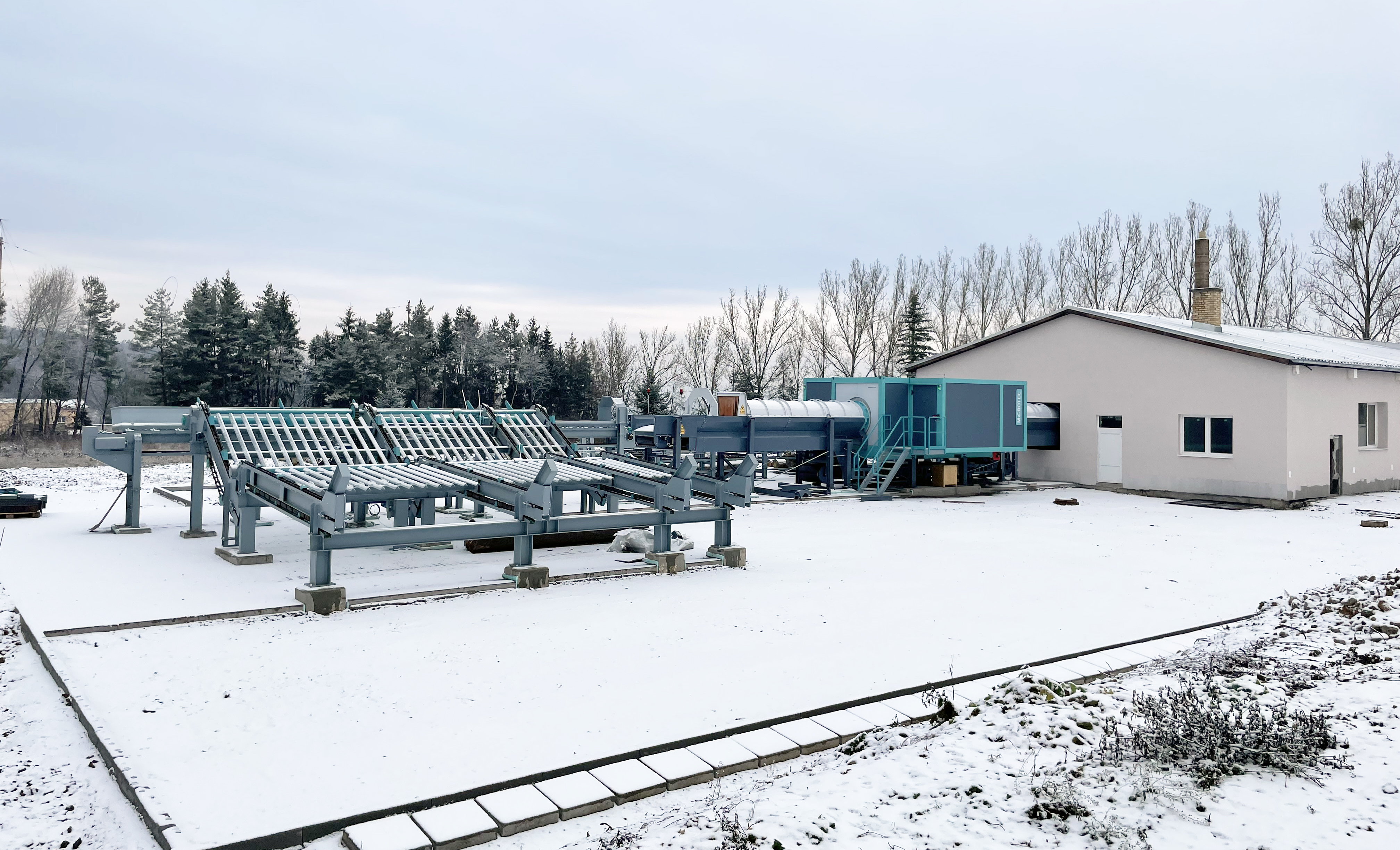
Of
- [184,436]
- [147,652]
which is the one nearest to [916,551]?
[147,652]

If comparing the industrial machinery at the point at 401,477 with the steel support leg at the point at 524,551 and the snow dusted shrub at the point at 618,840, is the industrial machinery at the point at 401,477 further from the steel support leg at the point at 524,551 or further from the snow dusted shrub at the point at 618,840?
the snow dusted shrub at the point at 618,840

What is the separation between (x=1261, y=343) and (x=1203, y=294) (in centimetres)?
480

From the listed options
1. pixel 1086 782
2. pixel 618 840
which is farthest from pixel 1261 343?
pixel 618 840

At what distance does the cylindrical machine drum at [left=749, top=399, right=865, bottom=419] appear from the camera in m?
20.4

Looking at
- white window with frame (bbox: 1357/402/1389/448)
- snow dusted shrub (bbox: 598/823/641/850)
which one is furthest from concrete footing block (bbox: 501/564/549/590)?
white window with frame (bbox: 1357/402/1389/448)

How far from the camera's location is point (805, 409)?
824 inches

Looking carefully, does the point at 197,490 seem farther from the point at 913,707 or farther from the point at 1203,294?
the point at 1203,294

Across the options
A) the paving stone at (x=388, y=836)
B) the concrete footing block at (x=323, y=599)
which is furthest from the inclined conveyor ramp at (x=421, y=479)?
the paving stone at (x=388, y=836)

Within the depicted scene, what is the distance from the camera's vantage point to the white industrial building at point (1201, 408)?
1953 centimetres

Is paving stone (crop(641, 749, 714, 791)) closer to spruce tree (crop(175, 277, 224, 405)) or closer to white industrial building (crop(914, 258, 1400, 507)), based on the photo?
white industrial building (crop(914, 258, 1400, 507))

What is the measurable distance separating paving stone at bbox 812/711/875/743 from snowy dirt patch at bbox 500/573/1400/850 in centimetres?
15

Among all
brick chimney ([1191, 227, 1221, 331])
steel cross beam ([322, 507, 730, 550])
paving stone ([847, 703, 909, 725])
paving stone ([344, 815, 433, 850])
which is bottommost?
paving stone ([344, 815, 433, 850])

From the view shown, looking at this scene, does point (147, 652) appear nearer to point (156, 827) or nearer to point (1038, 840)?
point (156, 827)

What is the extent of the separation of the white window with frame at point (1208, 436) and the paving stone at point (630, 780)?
66.2 ft
